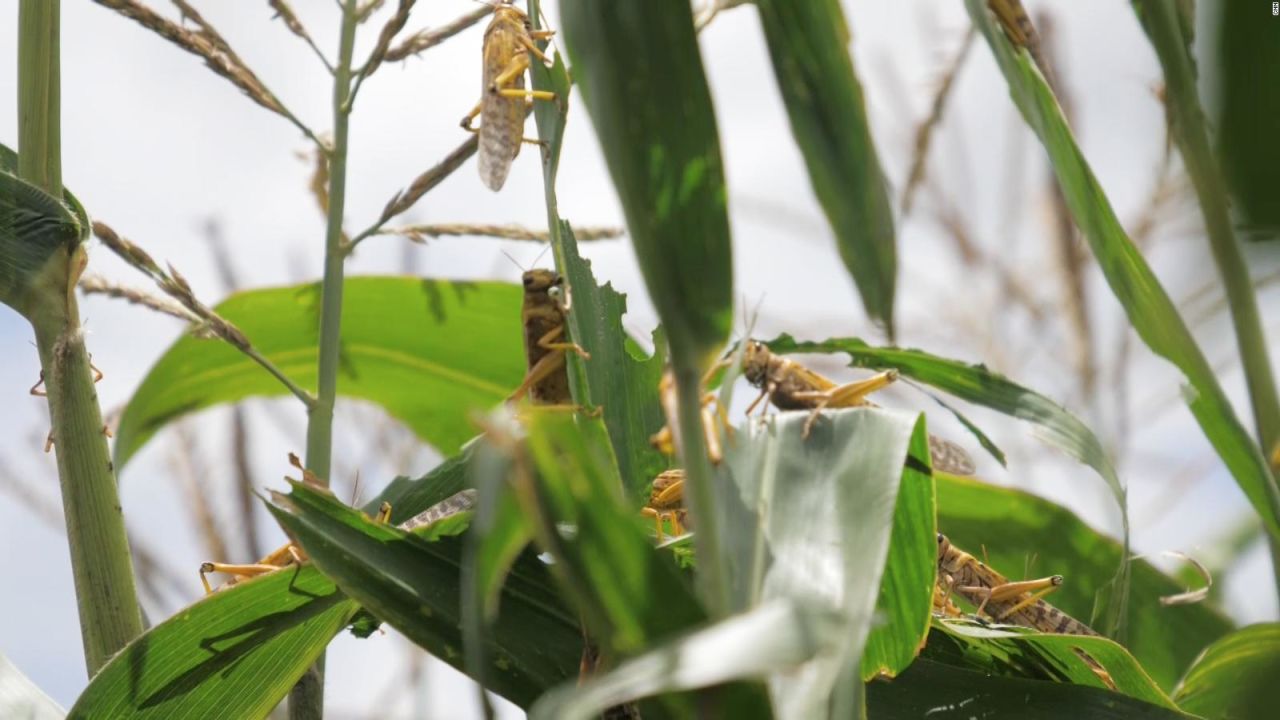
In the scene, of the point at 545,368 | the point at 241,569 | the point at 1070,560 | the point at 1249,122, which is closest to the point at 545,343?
the point at 545,368

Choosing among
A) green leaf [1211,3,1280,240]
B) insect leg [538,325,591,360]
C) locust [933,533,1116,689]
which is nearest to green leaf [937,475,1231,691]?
locust [933,533,1116,689]

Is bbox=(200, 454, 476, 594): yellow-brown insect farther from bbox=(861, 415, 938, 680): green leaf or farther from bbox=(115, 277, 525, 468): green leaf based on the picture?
bbox=(115, 277, 525, 468): green leaf

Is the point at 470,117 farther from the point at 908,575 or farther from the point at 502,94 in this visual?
the point at 908,575

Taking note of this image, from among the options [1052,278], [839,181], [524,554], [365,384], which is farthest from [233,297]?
[839,181]

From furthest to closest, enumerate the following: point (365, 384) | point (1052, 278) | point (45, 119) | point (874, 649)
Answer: point (1052, 278) < point (365, 384) < point (45, 119) < point (874, 649)

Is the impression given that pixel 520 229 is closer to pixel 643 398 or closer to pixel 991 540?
pixel 643 398

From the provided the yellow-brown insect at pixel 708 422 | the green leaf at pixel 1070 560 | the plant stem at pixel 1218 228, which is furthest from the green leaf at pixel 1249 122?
the green leaf at pixel 1070 560
